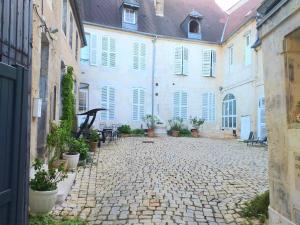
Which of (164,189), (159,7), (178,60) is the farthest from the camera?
(159,7)

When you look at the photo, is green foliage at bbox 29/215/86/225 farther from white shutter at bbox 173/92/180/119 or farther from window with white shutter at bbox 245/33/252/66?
white shutter at bbox 173/92/180/119

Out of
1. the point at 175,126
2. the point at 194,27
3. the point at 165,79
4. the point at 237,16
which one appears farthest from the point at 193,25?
the point at 175,126

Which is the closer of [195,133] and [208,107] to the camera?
[195,133]

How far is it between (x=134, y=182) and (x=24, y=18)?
4.12 metres

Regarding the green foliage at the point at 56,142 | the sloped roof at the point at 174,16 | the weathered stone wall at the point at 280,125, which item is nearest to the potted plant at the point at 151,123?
the sloped roof at the point at 174,16

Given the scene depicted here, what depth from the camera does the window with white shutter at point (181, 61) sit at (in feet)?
68.1

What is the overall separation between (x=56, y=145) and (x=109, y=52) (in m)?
12.1

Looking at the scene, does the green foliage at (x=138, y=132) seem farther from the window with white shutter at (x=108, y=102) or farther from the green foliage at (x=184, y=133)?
the green foliage at (x=184, y=133)

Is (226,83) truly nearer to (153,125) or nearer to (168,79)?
(168,79)

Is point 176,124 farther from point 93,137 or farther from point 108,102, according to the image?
point 93,137

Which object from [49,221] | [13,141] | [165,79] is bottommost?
[49,221]

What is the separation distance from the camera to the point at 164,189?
6117 mm

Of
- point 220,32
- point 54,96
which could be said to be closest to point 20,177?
point 54,96

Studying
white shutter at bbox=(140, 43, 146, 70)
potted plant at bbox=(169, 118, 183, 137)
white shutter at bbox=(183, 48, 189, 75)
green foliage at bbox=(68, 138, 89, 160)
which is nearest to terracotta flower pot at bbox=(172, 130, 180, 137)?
potted plant at bbox=(169, 118, 183, 137)
